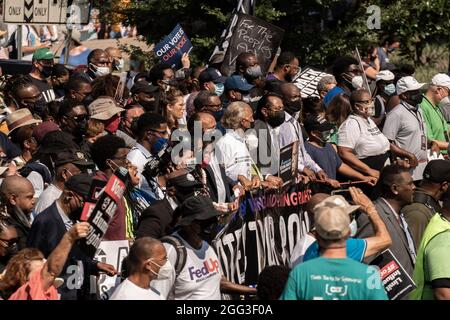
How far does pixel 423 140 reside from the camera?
15.7 metres

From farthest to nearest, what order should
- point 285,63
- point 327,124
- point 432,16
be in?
point 432,16, point 285,63, point 327,124

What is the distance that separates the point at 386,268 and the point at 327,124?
432 cm

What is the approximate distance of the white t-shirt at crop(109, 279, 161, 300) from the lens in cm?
839

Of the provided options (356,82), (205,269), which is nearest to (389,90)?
(356,82)

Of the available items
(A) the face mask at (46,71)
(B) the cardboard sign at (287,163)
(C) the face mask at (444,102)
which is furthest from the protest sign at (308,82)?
(B) the cardboard sign at (287,163)

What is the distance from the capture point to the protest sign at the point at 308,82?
1615 centimetres

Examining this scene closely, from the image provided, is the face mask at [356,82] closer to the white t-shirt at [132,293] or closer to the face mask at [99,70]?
the face mask at [99,70]

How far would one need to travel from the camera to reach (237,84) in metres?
14.7

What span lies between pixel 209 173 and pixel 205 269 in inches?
102

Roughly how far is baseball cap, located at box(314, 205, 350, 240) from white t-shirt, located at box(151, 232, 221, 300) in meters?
1.65

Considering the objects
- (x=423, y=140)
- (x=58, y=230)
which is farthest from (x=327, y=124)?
(x=58, y=230)

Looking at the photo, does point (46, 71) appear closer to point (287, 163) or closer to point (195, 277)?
point (287, 163)

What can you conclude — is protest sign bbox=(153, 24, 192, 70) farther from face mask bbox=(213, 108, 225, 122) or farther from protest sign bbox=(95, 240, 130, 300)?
protest sign bbox=(95, 240, 130, 300)

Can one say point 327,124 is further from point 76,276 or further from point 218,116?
point 76,276
